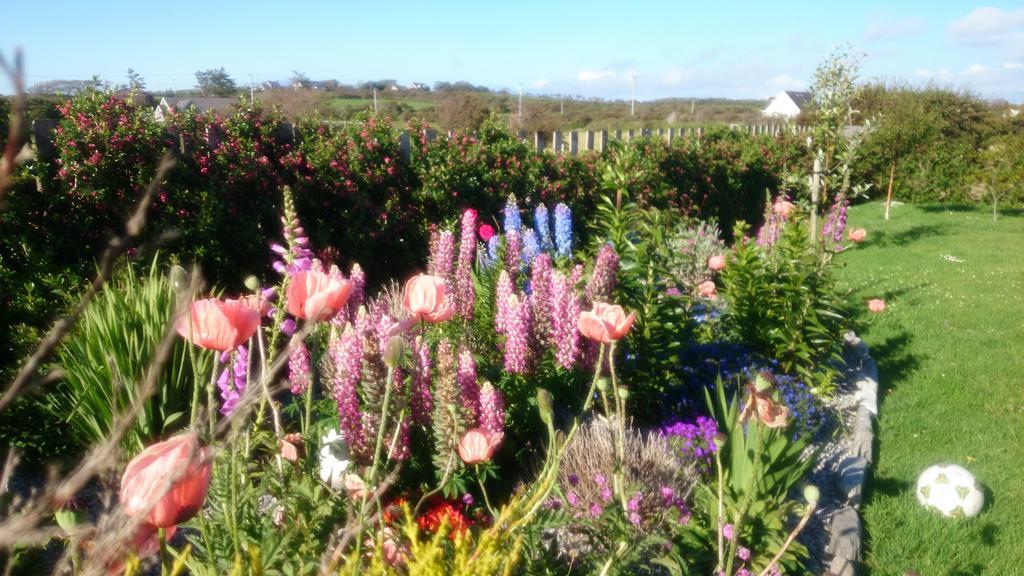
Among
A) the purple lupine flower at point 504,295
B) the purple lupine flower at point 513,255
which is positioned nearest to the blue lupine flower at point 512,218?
the purple lupine flower at point 513,255

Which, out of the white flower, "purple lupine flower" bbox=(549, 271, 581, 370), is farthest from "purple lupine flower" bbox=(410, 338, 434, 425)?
"purple lupine flower" bbox=(549, 271, 581, 370)

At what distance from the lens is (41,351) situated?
0.55 meters

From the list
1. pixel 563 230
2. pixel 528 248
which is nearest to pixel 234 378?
pixel 528 248

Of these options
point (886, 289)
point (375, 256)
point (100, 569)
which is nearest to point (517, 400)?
point (100, 569)

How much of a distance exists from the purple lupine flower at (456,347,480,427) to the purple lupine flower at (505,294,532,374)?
518 mm

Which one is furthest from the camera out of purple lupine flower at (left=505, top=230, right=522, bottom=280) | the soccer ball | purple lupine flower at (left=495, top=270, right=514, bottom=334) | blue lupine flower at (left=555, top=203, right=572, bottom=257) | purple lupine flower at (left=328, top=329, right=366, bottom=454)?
blue lupine flower at (left=555, top=203, right=572, bottom=257)

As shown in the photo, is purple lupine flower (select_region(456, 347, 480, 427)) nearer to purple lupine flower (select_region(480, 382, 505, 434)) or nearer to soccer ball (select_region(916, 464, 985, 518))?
purple lupine flower (select_region(480, 382, 505, 434))

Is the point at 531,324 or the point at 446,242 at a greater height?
the point at 446,242

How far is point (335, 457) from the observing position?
2.17 meters

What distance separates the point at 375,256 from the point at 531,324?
8.24ft

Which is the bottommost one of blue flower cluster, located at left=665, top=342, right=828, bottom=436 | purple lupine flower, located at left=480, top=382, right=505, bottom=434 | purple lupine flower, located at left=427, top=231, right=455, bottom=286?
blue flower cluster, located at left=665, top=342, right=828, bottom=436

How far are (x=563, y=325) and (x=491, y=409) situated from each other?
2.80 ft

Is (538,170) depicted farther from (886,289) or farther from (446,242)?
(886,289)

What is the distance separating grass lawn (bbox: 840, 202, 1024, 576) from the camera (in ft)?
10.1
